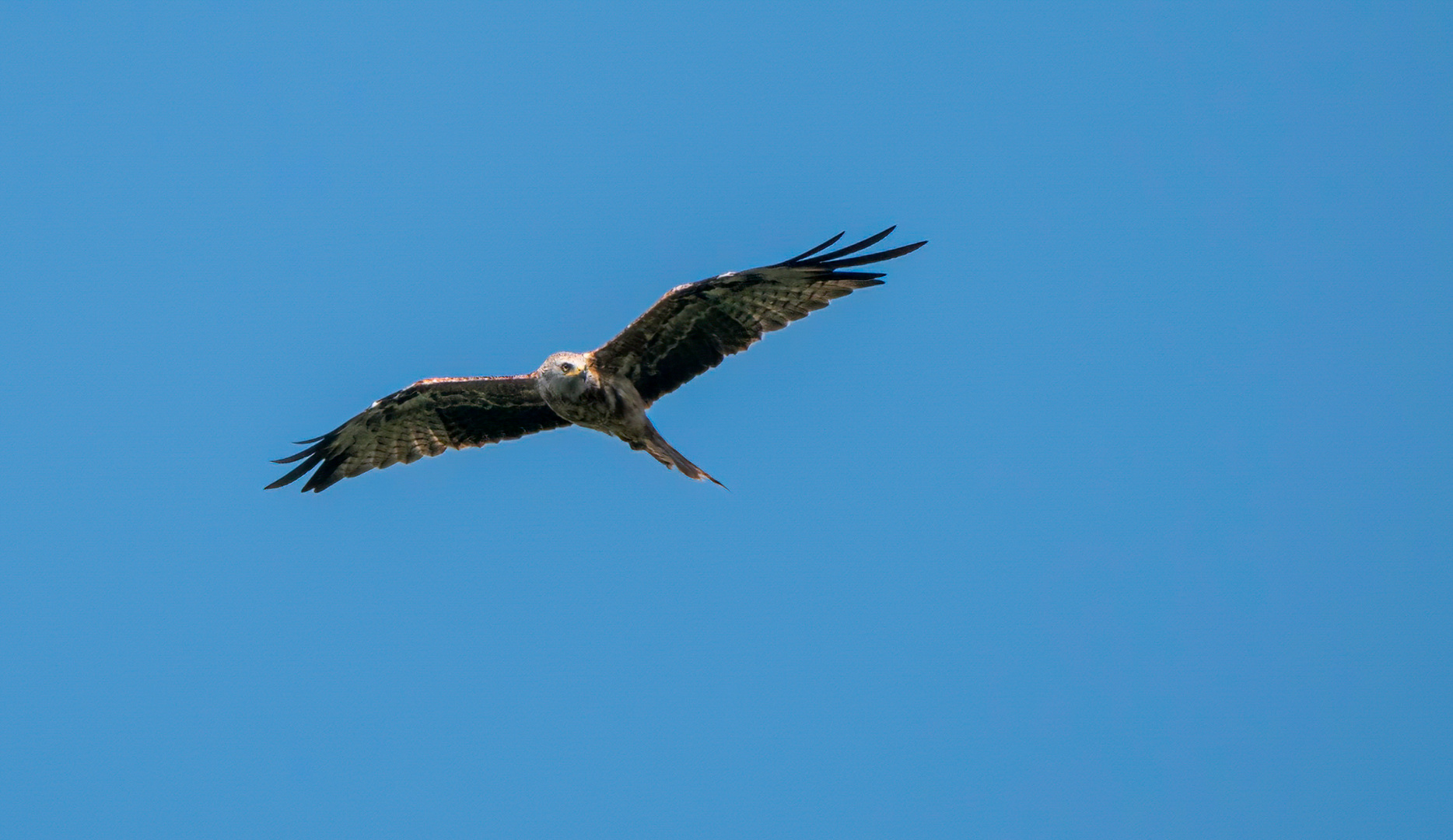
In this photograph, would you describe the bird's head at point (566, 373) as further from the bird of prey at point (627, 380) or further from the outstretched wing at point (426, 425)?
the outstretched wing at point (426, 425)

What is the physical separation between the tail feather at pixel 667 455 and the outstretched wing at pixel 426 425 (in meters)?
0.87

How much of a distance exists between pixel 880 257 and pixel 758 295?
1.13m

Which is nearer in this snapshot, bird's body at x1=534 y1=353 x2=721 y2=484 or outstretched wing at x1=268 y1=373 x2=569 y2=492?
bird's body at x1=534 y1=353 x2=721 y2=484

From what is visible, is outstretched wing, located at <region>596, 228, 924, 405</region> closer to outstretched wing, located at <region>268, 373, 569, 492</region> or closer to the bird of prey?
the bird of prey

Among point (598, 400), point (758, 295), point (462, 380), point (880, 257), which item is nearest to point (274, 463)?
point (462, 380)

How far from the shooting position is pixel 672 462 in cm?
1189

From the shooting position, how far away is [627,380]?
12242 millimetres

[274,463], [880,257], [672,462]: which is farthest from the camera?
[274,463]

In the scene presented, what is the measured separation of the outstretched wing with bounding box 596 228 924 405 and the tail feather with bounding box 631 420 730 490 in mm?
336

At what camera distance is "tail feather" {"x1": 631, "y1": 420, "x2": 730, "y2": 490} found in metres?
11.7

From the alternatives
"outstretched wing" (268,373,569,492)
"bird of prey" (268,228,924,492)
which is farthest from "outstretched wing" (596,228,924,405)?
"outstretched wing" (268,373,569,492)

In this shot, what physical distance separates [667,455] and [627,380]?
0.77m

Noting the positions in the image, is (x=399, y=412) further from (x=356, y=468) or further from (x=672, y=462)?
(x=672, y=462)

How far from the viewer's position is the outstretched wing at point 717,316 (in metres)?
11.5
